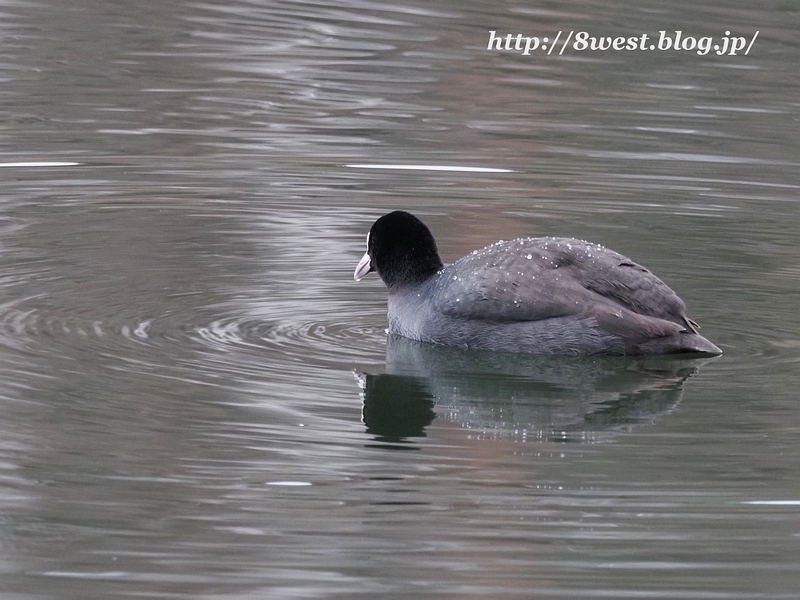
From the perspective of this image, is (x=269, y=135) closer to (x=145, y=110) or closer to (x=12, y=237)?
(x=145, y=110)

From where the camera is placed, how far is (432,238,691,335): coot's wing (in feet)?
27.5

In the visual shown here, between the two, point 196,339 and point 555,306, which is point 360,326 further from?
point 555,306

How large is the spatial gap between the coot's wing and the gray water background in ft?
0.98

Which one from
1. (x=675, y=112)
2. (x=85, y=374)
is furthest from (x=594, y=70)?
(x=85, y=374)

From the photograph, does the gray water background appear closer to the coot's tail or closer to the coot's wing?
the coot's tail

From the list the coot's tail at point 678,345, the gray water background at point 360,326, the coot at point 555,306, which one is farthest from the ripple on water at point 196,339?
the coot's tail at point 678,345

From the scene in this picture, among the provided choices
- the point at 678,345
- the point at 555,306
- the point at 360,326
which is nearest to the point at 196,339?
the point at 360,326

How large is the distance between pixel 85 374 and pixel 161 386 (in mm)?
450

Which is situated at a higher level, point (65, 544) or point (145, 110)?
point (65, 544)

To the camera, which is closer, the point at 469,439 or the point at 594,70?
the point at 469,439

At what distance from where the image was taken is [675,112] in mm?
16031

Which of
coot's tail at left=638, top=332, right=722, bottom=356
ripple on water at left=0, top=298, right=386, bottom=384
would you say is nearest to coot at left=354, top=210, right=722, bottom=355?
coot's tail at left=638, top=332, right=722, bottom=356

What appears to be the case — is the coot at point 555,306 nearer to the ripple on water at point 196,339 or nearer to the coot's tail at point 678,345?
the coot's tail at point 678,345

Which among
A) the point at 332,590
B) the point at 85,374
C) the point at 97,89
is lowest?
the point at 97,89
